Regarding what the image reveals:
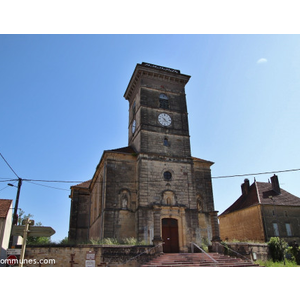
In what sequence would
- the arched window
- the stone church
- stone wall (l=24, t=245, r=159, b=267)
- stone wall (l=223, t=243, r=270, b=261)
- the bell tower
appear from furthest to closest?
1. the bell tower
2. the arched window
3. the stone church
4. stone wall (l=223, t=243, r=270, b=261)
5. stone wall (l=24, t=245, r=159, b=267)

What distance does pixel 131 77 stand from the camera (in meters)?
29.4

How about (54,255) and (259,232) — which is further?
(259,232)

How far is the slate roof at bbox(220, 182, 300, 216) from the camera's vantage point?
104ft

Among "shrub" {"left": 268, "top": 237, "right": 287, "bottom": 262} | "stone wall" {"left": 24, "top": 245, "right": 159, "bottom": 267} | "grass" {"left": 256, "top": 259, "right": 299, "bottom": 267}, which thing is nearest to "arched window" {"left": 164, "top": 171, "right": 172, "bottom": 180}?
"stone wall" {"left": 24, "top": 245, "right": 159, "bottom": 267}

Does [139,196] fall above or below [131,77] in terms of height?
below

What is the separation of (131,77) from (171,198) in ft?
45.3

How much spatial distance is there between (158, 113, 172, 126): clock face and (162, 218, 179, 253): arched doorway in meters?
9.11

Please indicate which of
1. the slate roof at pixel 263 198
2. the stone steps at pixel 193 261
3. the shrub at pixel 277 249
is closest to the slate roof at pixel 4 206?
the stone steps at pixel 193 261

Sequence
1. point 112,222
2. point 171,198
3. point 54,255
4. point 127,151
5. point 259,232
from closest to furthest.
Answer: point 54,255, point 112,222, point 171,198, point 127,151, point 259,232

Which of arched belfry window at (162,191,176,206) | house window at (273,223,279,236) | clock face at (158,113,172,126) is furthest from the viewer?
house window at (273,223,279,236)

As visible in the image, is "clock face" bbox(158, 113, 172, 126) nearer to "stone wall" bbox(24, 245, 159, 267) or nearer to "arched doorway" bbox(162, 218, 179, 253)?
"arched doorway" bbox(162, 218, 179, 253)

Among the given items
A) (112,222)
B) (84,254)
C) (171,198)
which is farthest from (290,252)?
(84,254)

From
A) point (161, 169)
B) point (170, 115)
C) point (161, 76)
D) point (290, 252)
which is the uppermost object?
point (161, 76)

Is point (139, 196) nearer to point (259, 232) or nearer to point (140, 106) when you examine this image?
point (140, 106)
